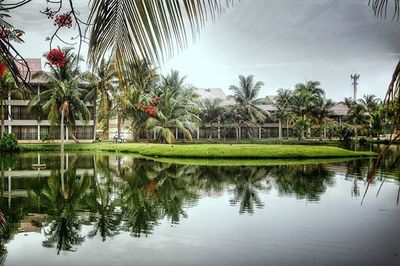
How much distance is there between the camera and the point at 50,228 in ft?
23.4

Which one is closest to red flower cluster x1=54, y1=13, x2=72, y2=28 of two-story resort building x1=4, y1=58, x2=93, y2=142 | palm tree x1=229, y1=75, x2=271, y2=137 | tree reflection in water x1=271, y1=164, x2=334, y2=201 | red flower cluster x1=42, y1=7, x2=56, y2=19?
red flower cluster x1=42, y1=7, x2=56, y2=19

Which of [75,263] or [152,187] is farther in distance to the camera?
[152,187]

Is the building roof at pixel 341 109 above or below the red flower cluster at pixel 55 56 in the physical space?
above

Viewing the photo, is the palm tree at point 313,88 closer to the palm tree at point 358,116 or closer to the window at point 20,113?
the palm tree at point 358,116

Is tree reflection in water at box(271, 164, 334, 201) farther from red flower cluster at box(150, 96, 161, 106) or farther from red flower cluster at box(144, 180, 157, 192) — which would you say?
red flower cluster at box(150, 96, 161, 106)

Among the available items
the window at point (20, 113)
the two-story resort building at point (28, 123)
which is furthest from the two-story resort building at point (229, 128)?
the window at point (20, 113)

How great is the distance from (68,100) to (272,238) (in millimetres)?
27468

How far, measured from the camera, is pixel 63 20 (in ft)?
7.12

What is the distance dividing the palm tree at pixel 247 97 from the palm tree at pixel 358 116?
34.5 ft

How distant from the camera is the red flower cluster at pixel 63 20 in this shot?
2168mm

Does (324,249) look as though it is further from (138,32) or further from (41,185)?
(41,185)

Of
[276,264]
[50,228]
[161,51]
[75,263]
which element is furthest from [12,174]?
[161,51]

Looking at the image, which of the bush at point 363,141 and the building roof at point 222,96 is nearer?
the bush at point 363,141

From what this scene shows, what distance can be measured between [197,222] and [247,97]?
116ft
